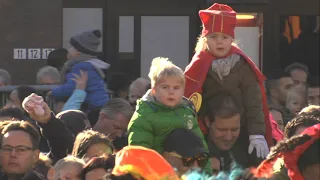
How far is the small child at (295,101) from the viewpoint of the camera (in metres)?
10.5

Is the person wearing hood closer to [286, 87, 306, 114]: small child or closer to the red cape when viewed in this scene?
[286, 87, 306, 114]: small child

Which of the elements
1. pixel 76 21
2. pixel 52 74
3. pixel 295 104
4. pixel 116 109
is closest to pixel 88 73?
pixel 116 109

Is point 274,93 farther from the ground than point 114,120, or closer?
closer

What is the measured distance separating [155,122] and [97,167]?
0.78 meters

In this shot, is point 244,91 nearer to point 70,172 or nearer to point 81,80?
point 70,172

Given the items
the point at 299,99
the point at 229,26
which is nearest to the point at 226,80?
the point at 229,26

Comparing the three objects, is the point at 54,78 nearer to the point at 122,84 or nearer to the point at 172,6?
the point at 122,84

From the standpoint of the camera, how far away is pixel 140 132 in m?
6.78

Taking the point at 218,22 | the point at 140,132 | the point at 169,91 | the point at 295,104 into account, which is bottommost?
the point at 295,104

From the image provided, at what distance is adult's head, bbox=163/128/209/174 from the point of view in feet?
20.0

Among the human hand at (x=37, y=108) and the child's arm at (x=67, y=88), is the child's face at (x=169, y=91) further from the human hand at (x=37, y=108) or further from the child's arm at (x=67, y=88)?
the child's arm at (x=67, y=88)

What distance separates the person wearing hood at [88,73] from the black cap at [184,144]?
11.0 feet

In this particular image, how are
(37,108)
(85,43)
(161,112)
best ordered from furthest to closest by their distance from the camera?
(85,43) → (37,108) → (161,112)

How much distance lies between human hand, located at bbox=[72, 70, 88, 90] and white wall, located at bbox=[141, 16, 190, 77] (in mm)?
4904
